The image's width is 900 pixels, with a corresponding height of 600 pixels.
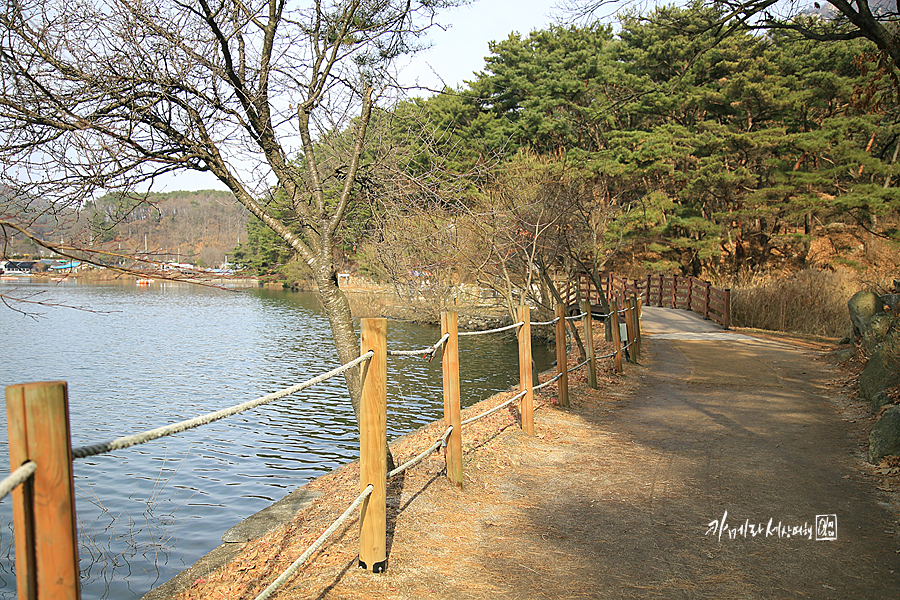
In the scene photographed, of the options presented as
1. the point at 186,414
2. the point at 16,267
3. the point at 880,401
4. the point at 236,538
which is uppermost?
the point at 16,267

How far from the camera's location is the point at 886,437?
19.7 feet

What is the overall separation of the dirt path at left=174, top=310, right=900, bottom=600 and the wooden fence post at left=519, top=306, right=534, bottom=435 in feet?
0.76

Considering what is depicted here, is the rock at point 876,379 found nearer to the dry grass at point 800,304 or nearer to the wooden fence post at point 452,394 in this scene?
the wooden fence post at point 452,394

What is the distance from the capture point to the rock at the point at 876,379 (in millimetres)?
8109

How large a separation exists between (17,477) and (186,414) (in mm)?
13473

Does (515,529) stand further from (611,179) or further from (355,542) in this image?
(611,179)

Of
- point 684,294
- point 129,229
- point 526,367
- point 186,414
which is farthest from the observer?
point 684,294

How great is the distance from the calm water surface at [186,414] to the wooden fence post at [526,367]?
3.77m

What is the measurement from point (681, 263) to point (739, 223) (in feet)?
12.5

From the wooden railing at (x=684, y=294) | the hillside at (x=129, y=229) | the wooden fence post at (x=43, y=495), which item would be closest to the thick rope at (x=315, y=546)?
the wooden fence post at (x=43, y=495)

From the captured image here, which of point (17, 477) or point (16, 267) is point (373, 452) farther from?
point (16, 267)

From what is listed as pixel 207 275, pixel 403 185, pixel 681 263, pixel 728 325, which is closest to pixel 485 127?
pixel 681 263

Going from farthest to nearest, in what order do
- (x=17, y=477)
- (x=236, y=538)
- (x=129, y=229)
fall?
1. (x=236, y=538)
2. (x=129, y=229)
3. (x=17, y=477)

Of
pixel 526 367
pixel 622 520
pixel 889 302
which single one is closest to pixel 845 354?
pixel 889 302
